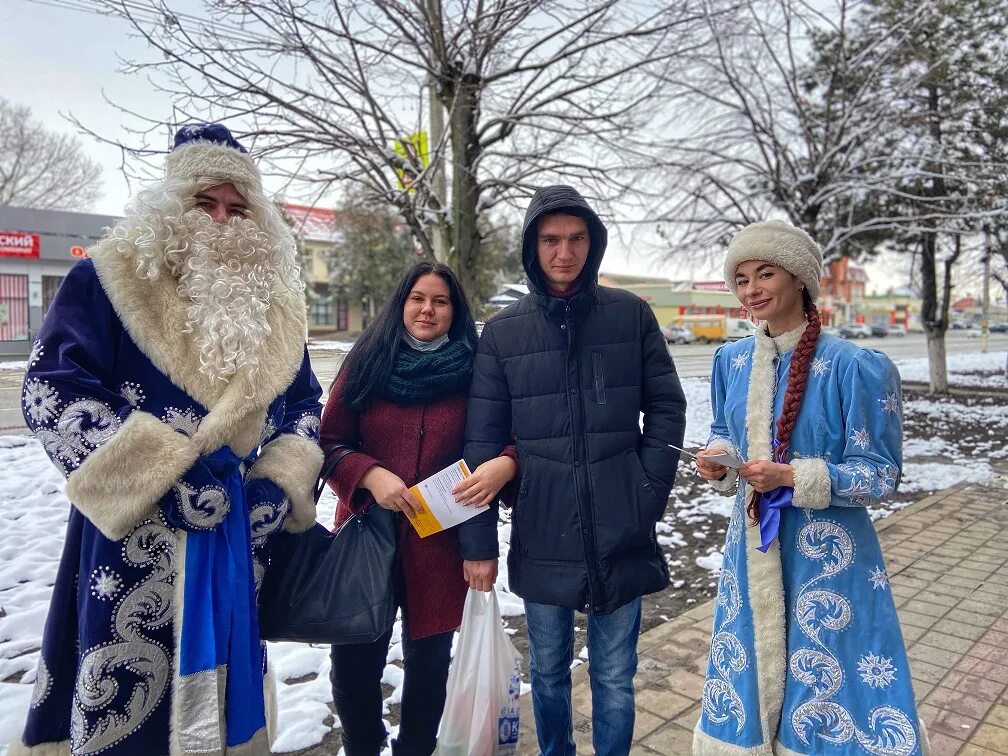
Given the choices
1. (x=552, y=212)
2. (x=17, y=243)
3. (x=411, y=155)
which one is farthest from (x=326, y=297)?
(x=552, y=212)

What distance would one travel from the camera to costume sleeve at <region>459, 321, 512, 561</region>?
2.13 metres

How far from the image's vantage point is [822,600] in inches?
73.6

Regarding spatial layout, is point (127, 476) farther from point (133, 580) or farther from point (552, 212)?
point (552, 212)

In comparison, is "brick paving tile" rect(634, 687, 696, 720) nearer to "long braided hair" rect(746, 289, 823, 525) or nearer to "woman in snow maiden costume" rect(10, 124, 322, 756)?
"long braided hair" rect(746, 289, 823, 525)

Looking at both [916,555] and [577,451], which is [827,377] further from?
[916,555]

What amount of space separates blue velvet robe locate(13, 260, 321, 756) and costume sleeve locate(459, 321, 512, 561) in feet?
2.19

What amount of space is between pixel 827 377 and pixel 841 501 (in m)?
0.34

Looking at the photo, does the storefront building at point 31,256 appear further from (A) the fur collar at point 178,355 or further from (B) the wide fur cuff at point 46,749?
(B) the wide fur cuff at point 46,749

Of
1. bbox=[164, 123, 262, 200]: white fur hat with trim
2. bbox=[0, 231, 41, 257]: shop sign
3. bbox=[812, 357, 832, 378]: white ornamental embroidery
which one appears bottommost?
bbox=[812, 357, 832, 378]: white ornamental embroidery

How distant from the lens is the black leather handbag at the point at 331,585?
78.0 inches

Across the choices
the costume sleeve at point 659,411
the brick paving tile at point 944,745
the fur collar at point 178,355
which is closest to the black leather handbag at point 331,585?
the fur collar at point 178,355

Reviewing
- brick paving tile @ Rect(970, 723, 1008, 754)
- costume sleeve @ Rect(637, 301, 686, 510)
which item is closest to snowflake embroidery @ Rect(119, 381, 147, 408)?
costume sleeve @ Rect(637, 301, 686, 510)

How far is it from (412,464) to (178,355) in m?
0.78

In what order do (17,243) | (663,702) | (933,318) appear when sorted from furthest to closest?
(17,243) → (933,318) → (663,702)
